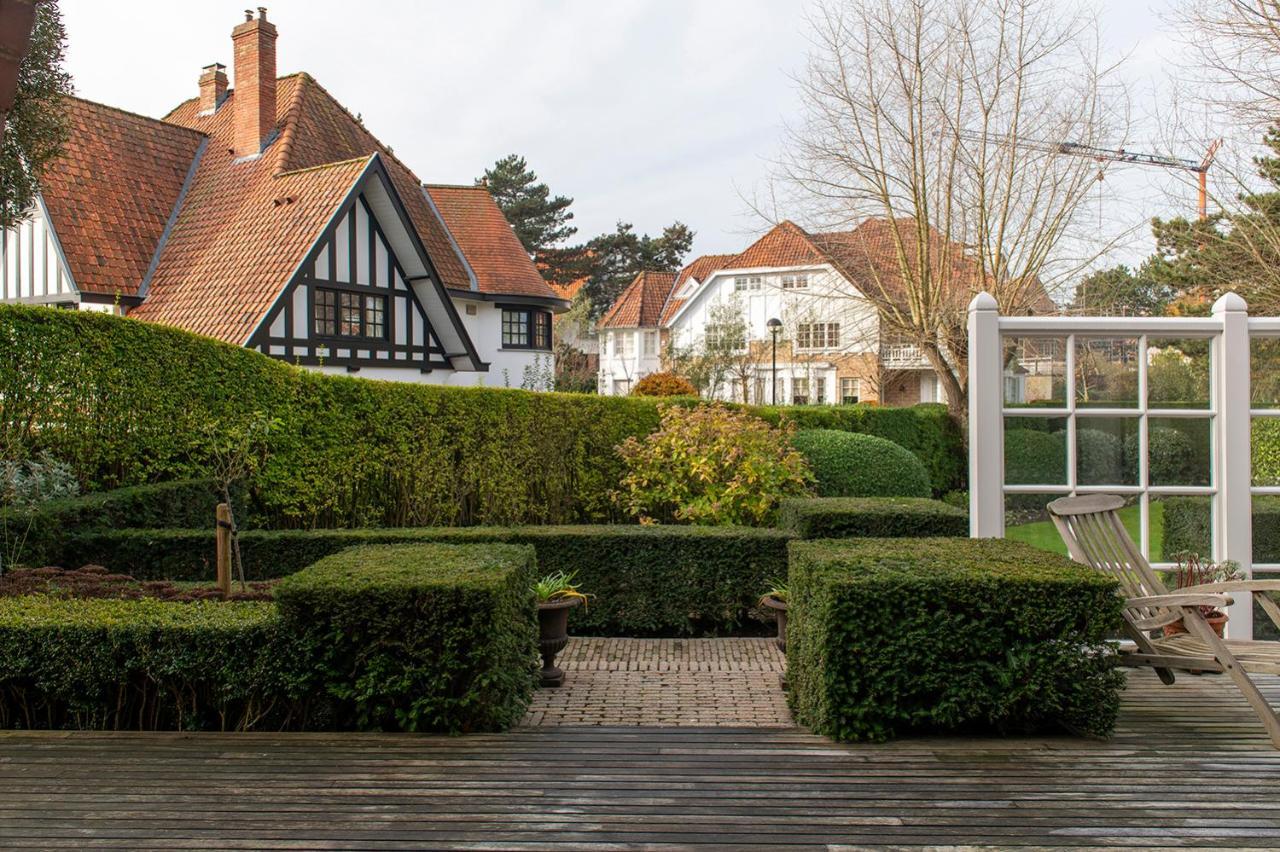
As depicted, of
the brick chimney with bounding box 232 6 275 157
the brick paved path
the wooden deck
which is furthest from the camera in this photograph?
the brick chimney with bounding box 232 6 275 157

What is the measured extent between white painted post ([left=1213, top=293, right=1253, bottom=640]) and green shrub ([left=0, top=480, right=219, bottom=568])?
8.78 metres

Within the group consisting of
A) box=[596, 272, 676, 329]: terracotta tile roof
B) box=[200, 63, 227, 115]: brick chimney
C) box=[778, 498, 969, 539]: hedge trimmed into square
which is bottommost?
box=[778, 498, 969, 539]: hedge trimmed into square

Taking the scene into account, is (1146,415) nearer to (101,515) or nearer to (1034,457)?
(1034,457)

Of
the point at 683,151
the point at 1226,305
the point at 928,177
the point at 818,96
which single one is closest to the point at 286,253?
the point at 683,151

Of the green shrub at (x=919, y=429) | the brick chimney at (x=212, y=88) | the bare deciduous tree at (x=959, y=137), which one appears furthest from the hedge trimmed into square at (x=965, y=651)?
the brick chimney at (x=212, y=88)

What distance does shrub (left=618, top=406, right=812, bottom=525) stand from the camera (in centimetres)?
1108

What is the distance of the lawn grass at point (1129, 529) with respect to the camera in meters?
7.05

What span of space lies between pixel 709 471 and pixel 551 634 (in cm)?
520

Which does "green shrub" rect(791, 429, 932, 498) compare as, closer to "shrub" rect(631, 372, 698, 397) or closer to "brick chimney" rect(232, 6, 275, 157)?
"shrub" rect(631, 372, 698, 397)

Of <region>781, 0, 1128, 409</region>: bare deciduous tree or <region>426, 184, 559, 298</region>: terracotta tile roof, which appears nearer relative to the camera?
<region>781, 0, 1128, 409</region>: bare deciduous tree

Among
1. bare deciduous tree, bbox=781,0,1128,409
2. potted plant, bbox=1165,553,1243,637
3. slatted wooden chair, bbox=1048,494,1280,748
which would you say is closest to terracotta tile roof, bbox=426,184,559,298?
bare deciduous tree, bbox=781,0,1128,409

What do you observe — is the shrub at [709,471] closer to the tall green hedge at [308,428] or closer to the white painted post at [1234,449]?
the tall green hedge at [308,428]

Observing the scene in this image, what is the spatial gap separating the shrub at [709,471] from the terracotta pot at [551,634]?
464 cm

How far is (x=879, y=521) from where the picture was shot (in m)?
8.10
